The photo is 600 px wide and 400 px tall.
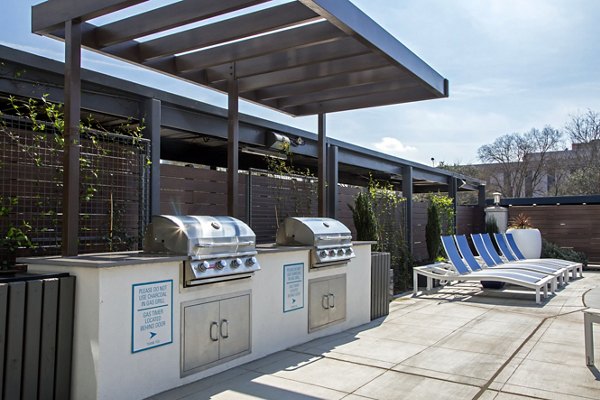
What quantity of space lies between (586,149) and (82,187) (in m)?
32.1

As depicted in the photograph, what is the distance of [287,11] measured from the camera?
4.40 metres

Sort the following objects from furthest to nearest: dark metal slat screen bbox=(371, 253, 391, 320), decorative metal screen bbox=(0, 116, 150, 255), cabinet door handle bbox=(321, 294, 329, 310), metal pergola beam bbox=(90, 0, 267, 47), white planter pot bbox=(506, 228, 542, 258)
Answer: white planter pot bbox=(506, 228, 542, 258)
dark metal slat screen bbox=(371, 253, 391, 320)
cabinet door handle bbox=(321, 294, 329, 310)
decorative metal screen bbox=(0, 116, 150, 255)
metal pergola beam bbox=(90, 0, 267, 47)

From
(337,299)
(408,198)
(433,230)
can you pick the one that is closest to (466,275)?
(433,230)

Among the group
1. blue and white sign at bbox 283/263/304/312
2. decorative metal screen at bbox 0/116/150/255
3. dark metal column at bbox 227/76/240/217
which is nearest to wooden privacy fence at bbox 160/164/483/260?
decorative metal screen at bbox 0/116/150/255

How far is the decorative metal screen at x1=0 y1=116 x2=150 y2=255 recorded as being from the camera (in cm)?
468

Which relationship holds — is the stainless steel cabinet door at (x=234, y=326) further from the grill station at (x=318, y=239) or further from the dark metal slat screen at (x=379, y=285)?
the dark metal slat screen at (x=379, y=285)

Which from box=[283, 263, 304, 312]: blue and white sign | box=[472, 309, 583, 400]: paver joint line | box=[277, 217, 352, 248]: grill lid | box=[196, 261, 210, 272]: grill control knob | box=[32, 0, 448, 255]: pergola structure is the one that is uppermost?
box=[32, 0, 448, 255]: pergola structure

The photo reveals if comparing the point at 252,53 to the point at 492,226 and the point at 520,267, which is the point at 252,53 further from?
the point at 492,226

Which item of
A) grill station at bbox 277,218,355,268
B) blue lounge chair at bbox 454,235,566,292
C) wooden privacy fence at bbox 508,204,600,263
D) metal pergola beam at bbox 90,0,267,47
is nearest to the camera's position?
metal pergola beam at bbox 90,0,267,47

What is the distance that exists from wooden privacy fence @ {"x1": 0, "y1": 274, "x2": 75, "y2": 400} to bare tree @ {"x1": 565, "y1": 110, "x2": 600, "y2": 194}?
1244 inches

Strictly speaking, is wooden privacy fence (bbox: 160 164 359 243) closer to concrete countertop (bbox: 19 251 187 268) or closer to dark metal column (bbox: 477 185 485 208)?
concrete countertop (bbox: 19 251 187 268)

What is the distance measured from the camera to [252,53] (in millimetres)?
5363

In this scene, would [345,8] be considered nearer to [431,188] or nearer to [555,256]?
[555,256]

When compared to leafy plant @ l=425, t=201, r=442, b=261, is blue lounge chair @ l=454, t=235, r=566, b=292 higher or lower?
lower
